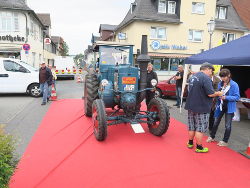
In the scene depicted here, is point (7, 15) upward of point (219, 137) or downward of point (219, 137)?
upward

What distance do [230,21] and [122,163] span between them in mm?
24653

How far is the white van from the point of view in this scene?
9930mm

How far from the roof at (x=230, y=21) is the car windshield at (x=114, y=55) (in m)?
19.0

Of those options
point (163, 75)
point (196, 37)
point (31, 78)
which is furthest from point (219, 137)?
point (196, 37)

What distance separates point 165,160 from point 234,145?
77.8 inches

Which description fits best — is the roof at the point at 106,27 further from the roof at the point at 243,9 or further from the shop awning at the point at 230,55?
the shop awning at the point at 230,55

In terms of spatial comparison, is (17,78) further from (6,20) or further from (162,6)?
(162,6)

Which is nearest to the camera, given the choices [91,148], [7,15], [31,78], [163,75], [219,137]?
[91,148]

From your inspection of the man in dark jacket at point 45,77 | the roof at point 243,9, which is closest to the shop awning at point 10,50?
the man in dark jacket at point 45,77

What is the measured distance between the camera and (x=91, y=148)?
14.7 feet

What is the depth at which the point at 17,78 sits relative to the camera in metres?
10.1

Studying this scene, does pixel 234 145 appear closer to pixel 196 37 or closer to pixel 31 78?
pixel 31 78

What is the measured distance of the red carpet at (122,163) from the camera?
3.29 metres

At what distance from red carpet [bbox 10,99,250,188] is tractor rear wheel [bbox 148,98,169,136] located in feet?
0.60
